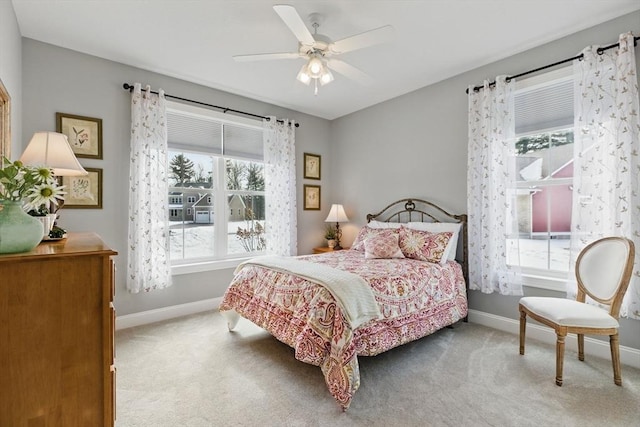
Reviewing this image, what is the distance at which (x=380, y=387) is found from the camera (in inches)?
83.3

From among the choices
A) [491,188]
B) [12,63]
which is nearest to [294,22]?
[12,63]

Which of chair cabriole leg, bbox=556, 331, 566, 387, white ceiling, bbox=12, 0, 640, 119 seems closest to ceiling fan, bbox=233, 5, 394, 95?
white ceiling, bbox=12, 0, 640, 119

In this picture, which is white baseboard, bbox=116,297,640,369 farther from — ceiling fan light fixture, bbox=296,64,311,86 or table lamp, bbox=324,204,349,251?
ceiling fan light fixture, bbox=296,64,311,86

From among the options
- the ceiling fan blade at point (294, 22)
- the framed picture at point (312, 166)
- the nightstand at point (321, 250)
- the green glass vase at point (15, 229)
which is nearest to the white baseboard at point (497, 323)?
the nightstand at point (321, 250)

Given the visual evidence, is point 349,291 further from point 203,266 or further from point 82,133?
point 82,133

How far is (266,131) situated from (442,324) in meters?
3.18

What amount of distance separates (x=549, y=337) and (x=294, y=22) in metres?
3.33

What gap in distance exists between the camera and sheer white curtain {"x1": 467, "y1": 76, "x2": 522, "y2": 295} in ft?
9.91

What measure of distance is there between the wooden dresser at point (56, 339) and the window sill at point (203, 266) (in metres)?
2.45

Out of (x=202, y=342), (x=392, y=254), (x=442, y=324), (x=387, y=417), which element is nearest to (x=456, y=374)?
(x=442, y=324)

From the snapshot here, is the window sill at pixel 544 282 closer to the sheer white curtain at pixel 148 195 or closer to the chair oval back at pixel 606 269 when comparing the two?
the chair oval back at pixel 606 269

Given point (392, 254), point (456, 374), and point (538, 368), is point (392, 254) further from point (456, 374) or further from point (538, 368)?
point (538, 368)

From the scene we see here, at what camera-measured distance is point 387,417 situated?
5.93 feet

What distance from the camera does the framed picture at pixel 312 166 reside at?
15.8 feet
